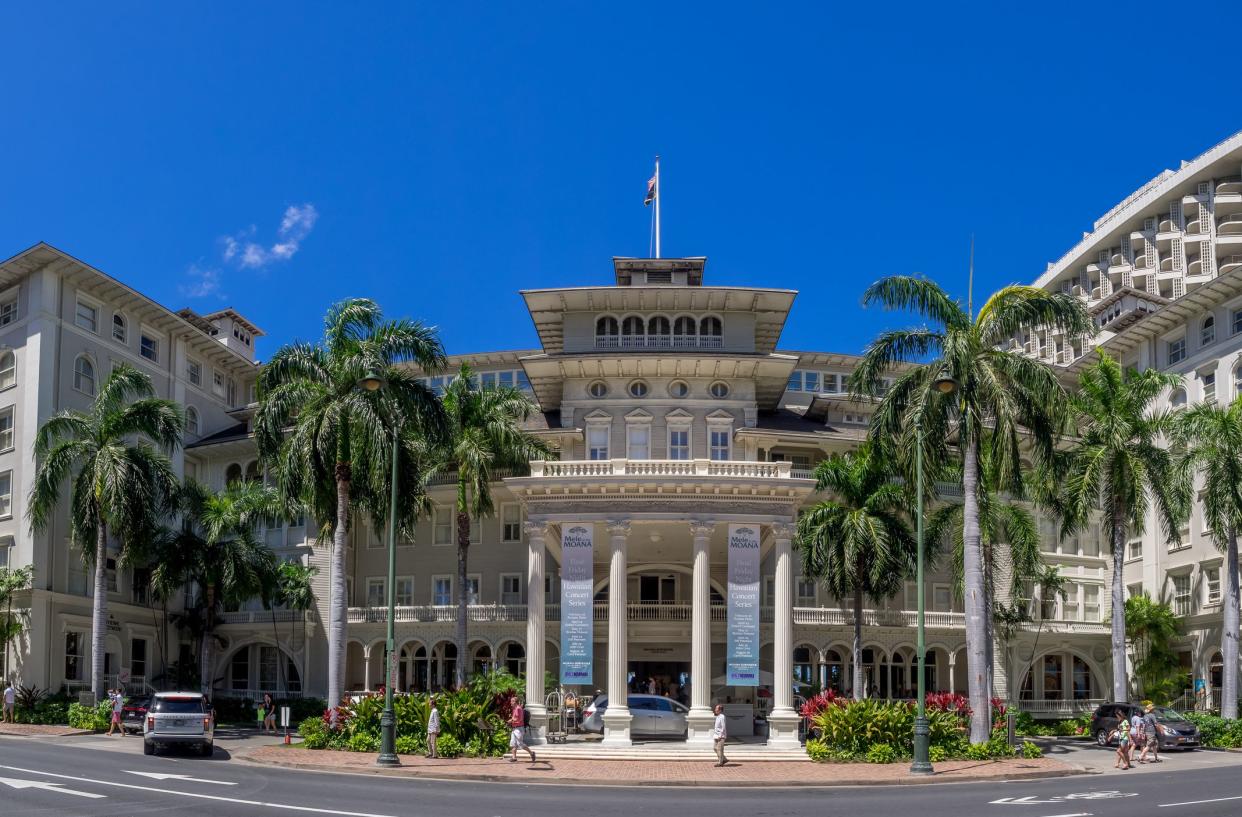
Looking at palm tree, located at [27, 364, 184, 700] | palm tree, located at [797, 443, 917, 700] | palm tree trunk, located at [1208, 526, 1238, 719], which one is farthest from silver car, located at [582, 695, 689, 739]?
palm tree trunk, located at [1208, 526, 1238, 719]

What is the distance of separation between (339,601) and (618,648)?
29.7 feet

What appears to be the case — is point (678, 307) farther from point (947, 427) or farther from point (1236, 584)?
point (1236, 584)

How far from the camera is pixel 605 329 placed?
5653cm

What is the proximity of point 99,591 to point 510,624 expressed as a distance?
57.3 ft

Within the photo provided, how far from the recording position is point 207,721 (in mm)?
35625

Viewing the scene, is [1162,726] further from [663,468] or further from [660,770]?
[660,770]

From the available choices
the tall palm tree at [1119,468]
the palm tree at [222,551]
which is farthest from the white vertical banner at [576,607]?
the tall palm tree at [1119,468]

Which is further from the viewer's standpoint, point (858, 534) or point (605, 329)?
point (605, 329)

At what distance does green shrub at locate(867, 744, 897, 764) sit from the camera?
34469 millimetres

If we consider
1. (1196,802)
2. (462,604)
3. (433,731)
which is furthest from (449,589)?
(1196,802)

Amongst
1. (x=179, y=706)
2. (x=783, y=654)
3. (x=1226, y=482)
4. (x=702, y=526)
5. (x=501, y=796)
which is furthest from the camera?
(x=1226, y=482)

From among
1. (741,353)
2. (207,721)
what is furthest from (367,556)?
(207,721)

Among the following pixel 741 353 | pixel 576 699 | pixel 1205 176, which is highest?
pixel 1205 176

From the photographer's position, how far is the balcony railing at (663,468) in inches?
1581
